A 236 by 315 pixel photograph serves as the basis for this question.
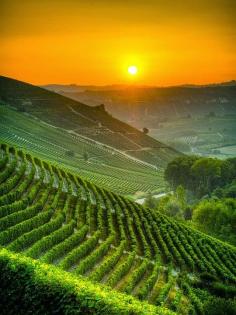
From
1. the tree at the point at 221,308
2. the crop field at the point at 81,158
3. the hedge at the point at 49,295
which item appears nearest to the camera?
the hedge at the point at 49,295

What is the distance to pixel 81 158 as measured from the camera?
589 feet

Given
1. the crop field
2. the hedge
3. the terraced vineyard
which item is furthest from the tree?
the crop field

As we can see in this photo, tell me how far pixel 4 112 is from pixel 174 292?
171m

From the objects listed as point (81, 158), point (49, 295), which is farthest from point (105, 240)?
point (81, 158)

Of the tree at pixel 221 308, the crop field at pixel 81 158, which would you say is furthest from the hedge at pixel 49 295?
the crop field at pixel 81 158

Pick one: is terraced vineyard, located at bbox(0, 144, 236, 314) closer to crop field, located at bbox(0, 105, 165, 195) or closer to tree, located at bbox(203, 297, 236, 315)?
tree, located at bbox(203, 297, 236, 315)

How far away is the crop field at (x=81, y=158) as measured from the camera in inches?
5832

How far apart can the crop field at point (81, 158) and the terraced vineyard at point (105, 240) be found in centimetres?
7203

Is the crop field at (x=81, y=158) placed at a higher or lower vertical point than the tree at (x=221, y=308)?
higher

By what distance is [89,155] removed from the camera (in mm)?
191000

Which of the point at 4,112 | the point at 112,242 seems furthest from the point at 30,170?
the point at 4,112

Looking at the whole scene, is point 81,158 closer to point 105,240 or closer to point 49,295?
point 105,240

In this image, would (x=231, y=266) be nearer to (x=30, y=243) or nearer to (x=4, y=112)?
(x=30, y=243)

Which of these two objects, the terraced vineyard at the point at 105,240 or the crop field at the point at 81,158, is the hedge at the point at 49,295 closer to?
the terraced vineyard at the point at 105,240
